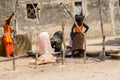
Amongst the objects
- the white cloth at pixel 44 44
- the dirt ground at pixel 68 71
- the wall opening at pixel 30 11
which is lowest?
the dirt ground at pixel 68 71

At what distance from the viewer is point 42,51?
436 inches

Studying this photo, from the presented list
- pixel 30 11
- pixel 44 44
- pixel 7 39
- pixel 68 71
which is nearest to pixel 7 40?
pixel 7 39

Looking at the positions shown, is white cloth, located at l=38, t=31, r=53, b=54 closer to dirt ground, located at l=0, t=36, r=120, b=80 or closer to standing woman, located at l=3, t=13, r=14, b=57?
dirt ground, located at l=0, t=36, r=120, b=80

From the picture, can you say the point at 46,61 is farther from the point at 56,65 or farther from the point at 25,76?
the point at 25,76

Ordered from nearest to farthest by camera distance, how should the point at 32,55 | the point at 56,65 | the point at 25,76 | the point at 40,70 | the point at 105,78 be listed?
the point at 105,78 → the point at 25,76 → the point at 40,70 → the point at 56,65 → the point at 32,55

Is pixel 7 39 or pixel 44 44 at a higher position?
pixel 7 39

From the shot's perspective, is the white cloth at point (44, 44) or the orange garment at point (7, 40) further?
the orange garment at point (7, 40)

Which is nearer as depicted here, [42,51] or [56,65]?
[56,65]

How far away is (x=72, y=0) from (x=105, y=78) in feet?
41.7

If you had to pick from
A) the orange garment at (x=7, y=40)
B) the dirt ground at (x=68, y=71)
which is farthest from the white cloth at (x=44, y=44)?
the orange garment at (x=7, y=40)

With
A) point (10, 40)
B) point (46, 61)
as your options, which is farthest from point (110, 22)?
point (46, 61)

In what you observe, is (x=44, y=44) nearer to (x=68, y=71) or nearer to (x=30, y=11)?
(x=68, y=71)

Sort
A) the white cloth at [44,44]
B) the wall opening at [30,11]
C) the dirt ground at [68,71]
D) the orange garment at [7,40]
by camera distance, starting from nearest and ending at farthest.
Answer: the dirt ground at [68,71] → the white cloth at [44,44] → the orange garment at [7,40] → the wall opening at [30,11]

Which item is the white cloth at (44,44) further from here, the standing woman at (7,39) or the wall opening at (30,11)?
the wall opening at (30,11)
